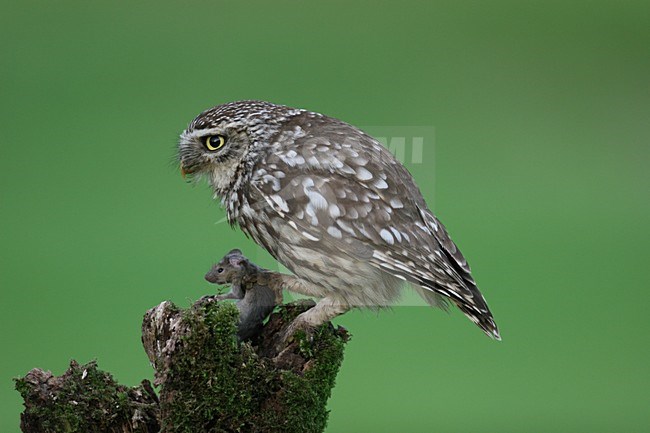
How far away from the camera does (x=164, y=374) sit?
3764 millimetres

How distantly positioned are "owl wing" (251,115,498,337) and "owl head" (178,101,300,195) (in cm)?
10

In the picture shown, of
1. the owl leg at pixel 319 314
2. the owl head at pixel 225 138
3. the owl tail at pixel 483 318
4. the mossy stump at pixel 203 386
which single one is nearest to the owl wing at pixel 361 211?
the owl tail at pixel 483 318

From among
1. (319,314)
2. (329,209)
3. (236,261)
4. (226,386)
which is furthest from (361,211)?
(226,386)

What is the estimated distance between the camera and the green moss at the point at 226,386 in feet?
12.4

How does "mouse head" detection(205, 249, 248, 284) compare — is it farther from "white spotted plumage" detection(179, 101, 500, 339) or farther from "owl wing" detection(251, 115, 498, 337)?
"owl wing" detection(251, 115, 498, 337)

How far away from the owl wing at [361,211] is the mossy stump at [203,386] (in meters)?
0.44

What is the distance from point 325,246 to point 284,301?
16.9 inches

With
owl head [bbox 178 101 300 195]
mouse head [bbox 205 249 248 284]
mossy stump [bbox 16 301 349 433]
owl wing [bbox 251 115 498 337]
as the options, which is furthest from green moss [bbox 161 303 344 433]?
owl head [bbox 178 101 300 195]

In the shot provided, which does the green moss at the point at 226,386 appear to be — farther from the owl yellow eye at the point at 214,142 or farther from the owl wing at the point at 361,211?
the owl yellow eye at the point at 214,142

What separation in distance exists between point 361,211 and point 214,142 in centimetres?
68

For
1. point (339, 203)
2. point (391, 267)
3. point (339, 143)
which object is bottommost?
point (391, 267)

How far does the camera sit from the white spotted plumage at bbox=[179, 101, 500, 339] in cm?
384

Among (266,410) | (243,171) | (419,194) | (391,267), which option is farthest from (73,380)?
(419,194)

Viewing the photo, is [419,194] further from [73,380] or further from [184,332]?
[73,380]
